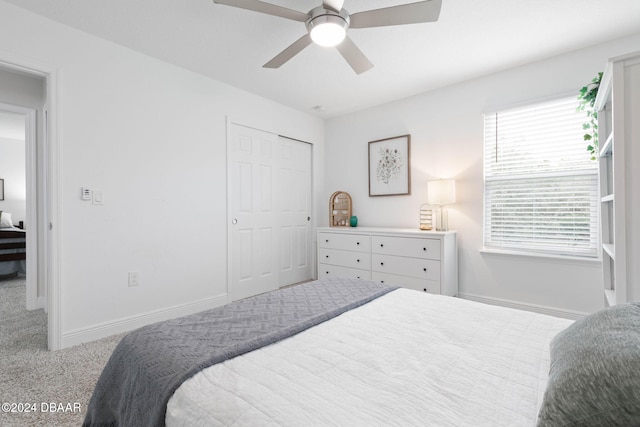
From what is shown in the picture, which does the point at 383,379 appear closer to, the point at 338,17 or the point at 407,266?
the point at 338,17

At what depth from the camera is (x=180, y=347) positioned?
108 centimetres

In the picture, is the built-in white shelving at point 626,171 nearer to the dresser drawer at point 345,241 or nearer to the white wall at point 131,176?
the dresser drawer at point 345,241

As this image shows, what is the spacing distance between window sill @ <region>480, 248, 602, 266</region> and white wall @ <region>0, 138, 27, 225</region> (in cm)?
860

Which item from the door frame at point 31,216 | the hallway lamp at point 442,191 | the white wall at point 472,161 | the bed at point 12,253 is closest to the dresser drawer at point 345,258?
the white wall at point 472,161

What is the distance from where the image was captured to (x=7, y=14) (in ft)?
6.93

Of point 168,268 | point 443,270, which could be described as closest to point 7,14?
point 168,268

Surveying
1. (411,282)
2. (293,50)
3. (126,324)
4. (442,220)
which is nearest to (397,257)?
(411,282)

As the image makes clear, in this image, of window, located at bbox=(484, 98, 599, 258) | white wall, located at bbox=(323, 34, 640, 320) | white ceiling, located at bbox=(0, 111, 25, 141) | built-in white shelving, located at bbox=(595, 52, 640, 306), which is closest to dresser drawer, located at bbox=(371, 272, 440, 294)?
white wall, located at bbox=(323, 34, 640, 320)

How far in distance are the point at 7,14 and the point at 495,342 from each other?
352 cm

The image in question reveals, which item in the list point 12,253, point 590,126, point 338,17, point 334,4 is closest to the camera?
point 334,4

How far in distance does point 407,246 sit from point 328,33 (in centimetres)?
213

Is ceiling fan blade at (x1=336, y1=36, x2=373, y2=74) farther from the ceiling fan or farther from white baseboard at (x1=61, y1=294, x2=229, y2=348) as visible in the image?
white baseboard at (x1=61, y1=294, x2=229, y2=348)

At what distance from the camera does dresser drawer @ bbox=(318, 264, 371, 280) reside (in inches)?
140

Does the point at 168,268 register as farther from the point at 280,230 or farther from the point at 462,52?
the point at 462,52
